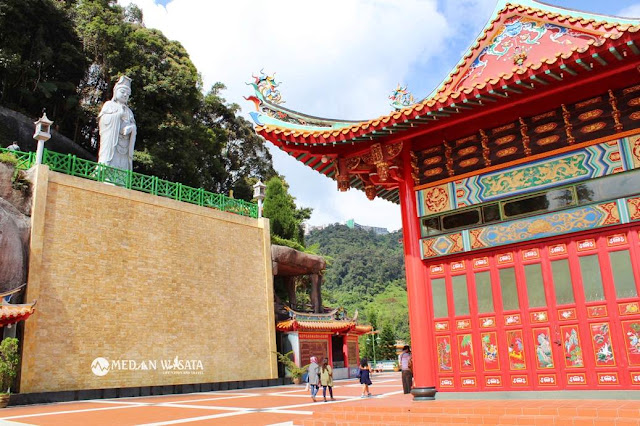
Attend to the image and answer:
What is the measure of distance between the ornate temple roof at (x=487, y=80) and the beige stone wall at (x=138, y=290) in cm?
1041

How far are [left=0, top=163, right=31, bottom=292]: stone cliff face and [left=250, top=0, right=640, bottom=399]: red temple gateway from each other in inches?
390

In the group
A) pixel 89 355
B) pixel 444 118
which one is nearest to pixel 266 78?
pixel 444 118

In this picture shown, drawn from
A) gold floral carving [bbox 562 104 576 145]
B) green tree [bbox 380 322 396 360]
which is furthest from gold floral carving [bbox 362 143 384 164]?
green tree [bbox 380 322 396 360]

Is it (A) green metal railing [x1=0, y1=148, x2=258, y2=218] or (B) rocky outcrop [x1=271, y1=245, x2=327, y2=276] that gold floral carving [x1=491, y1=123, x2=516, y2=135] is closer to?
(A) green metal railing [x1=0, y1=148, x2=258, y2=218]

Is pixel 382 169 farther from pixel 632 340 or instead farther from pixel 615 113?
pixel 632 340

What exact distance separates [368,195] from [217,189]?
2841 cm

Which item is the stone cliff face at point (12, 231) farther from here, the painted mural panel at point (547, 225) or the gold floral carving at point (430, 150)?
the painted mural panel at point (547, 225)

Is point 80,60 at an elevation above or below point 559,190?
above

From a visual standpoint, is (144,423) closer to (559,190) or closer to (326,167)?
(326,167)

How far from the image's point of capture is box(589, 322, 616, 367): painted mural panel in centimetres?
602

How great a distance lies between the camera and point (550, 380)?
631 centimetres

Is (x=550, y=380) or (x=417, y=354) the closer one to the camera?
(x=550, y=380)

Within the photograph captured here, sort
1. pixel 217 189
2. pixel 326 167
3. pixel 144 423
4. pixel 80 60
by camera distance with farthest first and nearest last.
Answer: pixel 217 189 → pixel 80 60 → pixel 144 423 → pixel 326 167

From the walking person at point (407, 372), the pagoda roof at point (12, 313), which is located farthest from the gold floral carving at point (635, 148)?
the pagoda roof at point (12, 313)
